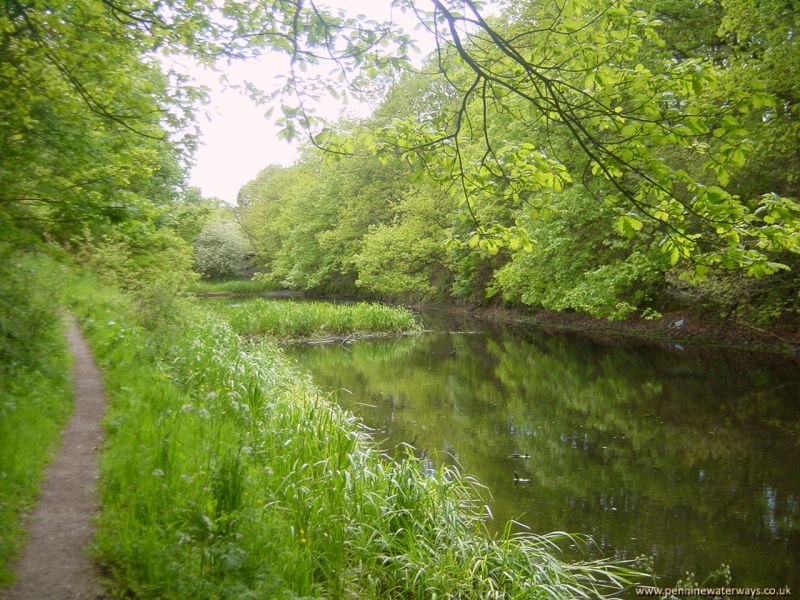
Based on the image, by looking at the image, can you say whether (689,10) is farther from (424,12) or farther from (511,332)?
(424,12)

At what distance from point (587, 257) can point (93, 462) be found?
58.9ft

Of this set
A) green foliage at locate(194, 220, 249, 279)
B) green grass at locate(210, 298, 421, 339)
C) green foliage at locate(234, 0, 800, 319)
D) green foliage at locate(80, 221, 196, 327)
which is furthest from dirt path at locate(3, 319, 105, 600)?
green foliage at locate(194, 220, 249, 279)

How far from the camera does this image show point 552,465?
27.3 ft

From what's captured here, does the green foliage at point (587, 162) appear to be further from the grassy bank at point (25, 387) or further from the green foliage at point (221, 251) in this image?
the green foliage at point (221, 251)

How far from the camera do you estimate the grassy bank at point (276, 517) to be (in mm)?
3494

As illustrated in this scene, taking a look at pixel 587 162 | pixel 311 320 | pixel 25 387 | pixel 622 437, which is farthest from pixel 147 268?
pixel 587 162

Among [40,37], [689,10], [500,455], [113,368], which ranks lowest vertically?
[500,455]

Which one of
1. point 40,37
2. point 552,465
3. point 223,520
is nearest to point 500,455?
point 552,465

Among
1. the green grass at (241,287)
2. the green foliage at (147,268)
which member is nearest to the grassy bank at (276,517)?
the green foliage at (147,268)

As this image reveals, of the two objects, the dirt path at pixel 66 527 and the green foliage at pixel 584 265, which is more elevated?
the green foliage at pixel 584 265

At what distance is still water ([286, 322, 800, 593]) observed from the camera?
6113 millimetres

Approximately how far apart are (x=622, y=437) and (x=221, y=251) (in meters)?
48.6

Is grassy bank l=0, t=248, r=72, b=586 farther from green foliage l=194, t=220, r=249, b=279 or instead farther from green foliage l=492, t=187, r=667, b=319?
green foliage l=194, t=220, r=249, b=279

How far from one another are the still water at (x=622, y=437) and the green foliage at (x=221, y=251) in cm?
3776
